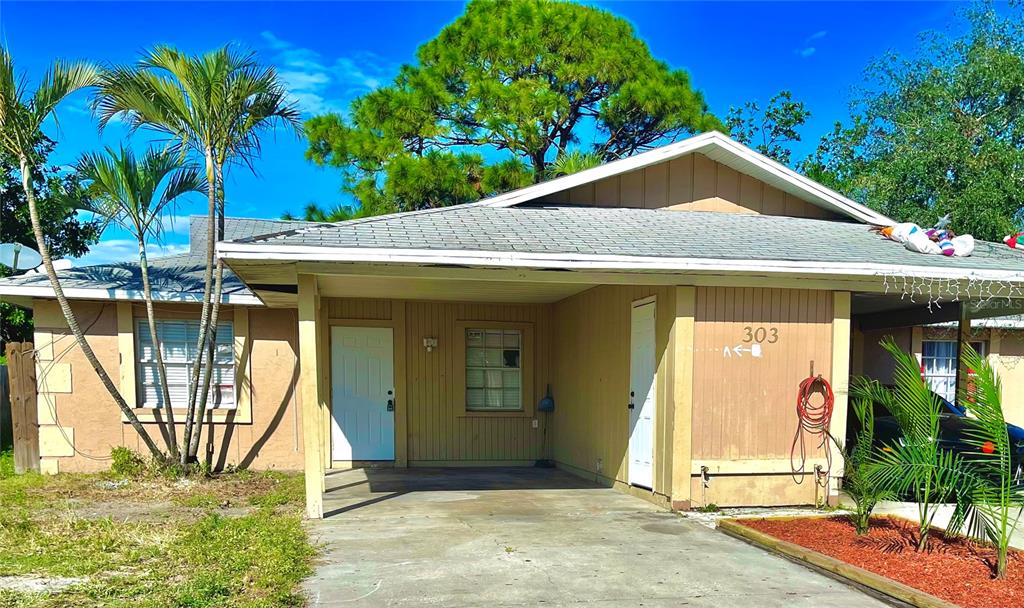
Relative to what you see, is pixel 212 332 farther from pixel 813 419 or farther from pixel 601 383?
pixel 813 419

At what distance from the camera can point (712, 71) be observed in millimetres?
19297

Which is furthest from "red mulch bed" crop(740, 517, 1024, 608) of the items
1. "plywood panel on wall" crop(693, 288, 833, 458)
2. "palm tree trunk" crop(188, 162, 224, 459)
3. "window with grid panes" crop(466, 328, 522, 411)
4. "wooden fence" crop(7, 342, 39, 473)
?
"wooden fence" crop(7, 342, 39, 473)

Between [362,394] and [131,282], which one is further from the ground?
[131,282]

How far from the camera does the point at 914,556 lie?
Result: 5.21 metres

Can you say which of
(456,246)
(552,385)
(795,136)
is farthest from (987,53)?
(456,246)

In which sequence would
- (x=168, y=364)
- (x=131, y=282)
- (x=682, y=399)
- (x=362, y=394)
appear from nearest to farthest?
(x=682, y=399) → (x=131, y=282) → (x=168, y=364) → (x=362, y=394)

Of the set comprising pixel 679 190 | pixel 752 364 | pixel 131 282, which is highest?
pixel 679 190

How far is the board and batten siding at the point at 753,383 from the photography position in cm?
709

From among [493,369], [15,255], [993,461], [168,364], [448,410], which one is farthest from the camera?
[493,369]

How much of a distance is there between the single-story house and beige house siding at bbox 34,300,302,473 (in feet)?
0.09

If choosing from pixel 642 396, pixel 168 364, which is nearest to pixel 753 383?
pixel 642 396

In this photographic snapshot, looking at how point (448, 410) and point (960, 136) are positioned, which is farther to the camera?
point (960, 136)

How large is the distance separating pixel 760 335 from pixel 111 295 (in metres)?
7.81

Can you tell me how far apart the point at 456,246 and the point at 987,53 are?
1352 centimetres
